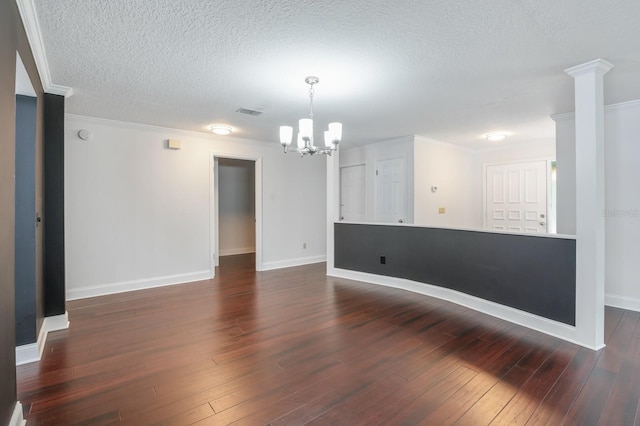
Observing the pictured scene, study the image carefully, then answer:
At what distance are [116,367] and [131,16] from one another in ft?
8.15

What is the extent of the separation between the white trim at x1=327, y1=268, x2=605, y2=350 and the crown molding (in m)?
4.30

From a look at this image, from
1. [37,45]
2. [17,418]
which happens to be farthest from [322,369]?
[37,45]

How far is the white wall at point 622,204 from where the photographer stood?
361 cm

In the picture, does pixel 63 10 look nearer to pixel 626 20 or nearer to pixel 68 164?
pixel 68 164

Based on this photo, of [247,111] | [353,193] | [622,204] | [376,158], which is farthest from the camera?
[353,193]

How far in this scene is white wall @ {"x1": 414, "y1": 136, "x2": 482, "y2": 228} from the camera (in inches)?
220

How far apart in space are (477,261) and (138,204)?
4660 mm

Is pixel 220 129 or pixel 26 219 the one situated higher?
pixel 220 129

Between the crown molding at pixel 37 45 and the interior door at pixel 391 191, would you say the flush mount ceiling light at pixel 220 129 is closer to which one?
the crown molding at pixel 37 45

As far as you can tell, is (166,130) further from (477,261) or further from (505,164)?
(505,164)

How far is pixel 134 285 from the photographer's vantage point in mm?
4500

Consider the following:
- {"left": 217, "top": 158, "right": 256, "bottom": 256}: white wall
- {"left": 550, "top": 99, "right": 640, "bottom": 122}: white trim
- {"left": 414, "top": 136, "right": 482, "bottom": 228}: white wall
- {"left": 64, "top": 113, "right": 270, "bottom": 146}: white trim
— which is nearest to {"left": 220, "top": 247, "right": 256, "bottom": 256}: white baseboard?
{"left": 217, "top": 158, "right": 256, "bottom": 256}: white wall

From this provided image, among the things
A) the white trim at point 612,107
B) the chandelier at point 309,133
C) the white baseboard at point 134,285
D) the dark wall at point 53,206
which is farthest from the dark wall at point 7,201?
the white trim at point 612,107

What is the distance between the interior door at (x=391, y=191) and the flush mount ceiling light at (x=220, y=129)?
2.90 metres
